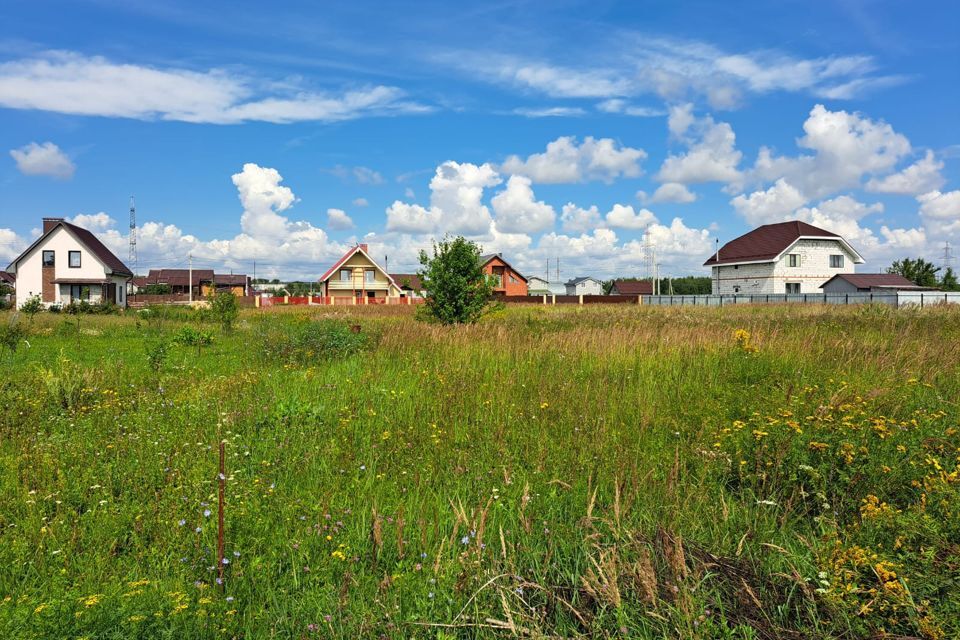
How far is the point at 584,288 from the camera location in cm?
11931

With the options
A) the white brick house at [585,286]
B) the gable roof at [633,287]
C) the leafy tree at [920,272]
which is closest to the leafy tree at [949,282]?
the leafy tree at [920,272]

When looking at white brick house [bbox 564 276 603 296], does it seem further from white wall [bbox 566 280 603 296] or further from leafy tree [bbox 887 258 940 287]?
leafy tree [bbox 887 258 940 287]

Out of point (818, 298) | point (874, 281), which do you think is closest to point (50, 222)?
point (818, 298)

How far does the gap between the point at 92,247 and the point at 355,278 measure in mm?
23537

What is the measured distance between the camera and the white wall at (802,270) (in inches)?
2082

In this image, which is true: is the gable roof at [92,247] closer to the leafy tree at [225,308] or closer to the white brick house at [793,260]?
the leafy tree at [225,308]

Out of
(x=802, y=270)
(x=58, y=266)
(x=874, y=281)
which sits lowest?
(x=874, y=281)

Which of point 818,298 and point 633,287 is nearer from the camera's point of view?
point 818,298

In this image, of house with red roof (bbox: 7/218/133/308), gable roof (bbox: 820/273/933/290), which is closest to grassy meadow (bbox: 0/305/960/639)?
house with red roof (bbox: 7/218/133/308)

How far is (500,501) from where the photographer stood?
3.93 m

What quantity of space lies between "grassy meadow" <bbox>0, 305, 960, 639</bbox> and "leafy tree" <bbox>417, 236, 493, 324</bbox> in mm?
8270

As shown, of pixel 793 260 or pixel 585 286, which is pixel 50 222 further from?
pixel 585 286

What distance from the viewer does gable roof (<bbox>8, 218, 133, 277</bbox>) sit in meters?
48.2

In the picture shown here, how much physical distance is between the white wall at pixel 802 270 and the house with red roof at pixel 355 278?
122 feet
